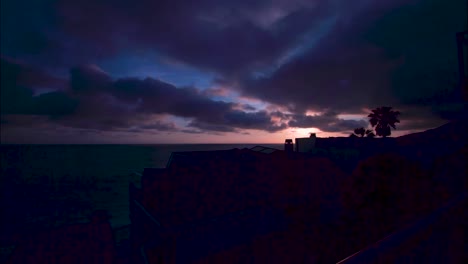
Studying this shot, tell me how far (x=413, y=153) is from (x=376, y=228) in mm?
5381

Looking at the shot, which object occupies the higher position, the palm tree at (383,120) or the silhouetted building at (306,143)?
the palm tree at (383,120)

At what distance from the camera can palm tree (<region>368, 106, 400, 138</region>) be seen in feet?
123

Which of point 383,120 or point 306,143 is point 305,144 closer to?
point 306,143

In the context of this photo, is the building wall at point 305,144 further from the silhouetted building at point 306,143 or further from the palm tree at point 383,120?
the palm tree at point 383,120

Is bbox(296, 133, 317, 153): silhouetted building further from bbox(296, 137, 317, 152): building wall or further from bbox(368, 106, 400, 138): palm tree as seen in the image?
bbox(368, 106, 400, 138): palm tree

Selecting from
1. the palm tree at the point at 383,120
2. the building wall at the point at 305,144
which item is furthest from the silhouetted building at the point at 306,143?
the palm tree at the point at 383,120

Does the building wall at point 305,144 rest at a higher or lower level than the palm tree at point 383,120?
lower

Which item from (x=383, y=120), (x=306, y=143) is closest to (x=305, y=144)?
(x=306, y=143)

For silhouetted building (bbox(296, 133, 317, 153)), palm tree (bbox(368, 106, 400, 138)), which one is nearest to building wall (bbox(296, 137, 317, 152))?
silhouetted building (bbox(296, 133, 317, 153))

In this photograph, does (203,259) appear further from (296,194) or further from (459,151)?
(459,151)

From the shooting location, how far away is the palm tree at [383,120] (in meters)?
37.4

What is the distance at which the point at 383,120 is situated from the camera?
37.9 meters

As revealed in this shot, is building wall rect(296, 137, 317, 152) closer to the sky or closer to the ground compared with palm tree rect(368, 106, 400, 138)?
closer to the ground

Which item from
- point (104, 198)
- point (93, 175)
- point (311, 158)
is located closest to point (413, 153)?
point (311, 158)
